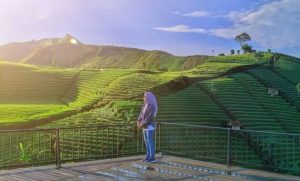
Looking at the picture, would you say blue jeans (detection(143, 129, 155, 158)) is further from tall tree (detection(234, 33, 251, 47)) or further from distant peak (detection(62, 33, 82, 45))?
distant peak (detection(62, 33, 82, 45))

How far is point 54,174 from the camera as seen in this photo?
32.4 ft

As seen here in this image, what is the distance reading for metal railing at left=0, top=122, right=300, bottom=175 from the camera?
10867mm

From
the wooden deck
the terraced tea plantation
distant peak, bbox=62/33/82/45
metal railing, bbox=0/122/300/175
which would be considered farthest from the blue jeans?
distant peak, bbox=62/33/82/45

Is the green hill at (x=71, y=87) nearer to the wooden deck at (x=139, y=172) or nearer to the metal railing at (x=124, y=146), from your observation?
the metal railing at (x=124, y=146)

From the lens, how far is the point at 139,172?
1000 centimetres

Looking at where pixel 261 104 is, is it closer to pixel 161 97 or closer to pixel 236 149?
pixel 161 97

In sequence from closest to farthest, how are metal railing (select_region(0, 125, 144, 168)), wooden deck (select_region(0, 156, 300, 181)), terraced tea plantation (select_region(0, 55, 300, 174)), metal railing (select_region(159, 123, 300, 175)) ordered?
wooden deck (select_region(0, 156, 300, 181)), metal railing (select_region(159, 123, 300, 175)), metal railing (select_region(0, 125, 144, 168)), terraced tea plantation (select_region(0, 55, 300, 174))

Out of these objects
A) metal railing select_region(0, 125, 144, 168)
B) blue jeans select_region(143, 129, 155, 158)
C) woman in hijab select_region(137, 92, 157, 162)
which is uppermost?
woman in hijab select_region(137, 92, 157, 162)

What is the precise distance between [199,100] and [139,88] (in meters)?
6.23

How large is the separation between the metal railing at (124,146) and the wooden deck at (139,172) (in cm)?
30

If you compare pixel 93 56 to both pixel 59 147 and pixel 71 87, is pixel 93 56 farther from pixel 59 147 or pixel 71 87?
pixel 59 147

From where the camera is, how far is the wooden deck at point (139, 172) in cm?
941

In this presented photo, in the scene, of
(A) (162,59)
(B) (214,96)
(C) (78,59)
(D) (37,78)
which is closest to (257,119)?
(B) (214,96)

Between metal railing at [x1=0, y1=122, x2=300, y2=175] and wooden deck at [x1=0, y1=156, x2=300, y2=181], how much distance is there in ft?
0.99
